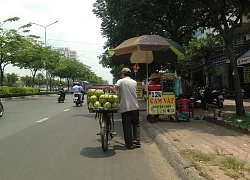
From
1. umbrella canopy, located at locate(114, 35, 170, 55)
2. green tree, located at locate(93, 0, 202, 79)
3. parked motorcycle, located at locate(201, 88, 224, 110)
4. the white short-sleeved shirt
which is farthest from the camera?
parked motorcycle, located at locate(201, 88, 224, 110)

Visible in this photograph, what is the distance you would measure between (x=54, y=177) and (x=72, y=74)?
5860 cm

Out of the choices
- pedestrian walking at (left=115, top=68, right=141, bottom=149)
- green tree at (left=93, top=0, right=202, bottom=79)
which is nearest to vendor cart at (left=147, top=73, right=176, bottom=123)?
pedestrian walking at (left=115, top=68, right=141, bottom=149)

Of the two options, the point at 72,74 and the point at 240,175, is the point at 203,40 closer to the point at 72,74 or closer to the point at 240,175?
the point at 240,175

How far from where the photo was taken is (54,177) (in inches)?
166

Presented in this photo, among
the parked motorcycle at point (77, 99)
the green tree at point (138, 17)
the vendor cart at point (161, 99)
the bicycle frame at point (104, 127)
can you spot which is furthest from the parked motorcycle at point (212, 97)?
the bicycle frame at point (104, 127)

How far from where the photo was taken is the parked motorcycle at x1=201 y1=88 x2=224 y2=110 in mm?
13711

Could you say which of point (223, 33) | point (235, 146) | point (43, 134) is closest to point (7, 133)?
point (43, 134)

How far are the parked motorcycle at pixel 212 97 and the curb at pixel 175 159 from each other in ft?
23.3

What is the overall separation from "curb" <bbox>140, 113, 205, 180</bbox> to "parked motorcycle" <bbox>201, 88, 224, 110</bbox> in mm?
7092

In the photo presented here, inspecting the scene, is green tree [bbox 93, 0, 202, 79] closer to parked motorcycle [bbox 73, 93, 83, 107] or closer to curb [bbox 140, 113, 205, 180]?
parked motorcycle [bbox 73, 93, 83, 107]

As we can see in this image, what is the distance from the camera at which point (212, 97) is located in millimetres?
13914

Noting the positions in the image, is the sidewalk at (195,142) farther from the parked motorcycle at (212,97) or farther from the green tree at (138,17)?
the parked motorcycle at (212,97)

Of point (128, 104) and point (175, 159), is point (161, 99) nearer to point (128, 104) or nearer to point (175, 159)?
point (128, 104)

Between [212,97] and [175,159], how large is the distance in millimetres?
9778
